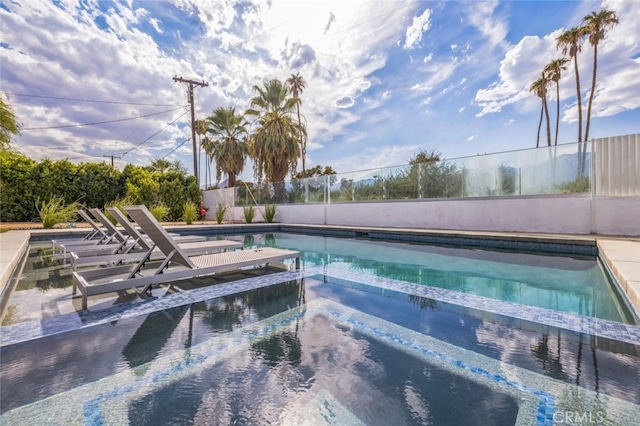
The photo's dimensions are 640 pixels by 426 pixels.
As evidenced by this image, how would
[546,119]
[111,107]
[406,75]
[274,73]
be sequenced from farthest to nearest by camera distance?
[546,119] < [111,107] < [274,73] < [406,75]

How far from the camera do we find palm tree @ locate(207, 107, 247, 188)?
21.3 m

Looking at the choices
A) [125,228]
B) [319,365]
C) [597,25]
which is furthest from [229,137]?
[597,25]

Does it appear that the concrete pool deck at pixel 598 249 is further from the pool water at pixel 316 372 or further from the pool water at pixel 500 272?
the pool water at pixel 316 372

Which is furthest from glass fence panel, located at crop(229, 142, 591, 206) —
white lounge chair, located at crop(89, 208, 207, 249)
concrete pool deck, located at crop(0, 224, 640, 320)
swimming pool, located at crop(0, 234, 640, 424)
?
white lounge chair, located at crop(89, 208, 207, 249)

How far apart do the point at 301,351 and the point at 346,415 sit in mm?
775

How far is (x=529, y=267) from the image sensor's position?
5531mm

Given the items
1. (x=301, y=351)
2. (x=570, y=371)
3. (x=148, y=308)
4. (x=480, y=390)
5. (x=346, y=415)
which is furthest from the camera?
(x=148, y=308)

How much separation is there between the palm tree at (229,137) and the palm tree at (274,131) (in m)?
3.28

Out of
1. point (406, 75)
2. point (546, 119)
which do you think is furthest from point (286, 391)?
point (546, 119)

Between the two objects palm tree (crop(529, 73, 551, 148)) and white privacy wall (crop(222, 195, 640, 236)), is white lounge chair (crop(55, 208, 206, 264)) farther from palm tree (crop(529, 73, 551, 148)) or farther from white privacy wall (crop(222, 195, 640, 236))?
palm tree (crop(529, 73, 551, 148))

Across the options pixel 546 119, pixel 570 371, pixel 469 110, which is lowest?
pixel 570 371

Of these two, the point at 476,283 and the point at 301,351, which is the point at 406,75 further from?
the point at 301,351

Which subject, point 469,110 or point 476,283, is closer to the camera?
point 476,283

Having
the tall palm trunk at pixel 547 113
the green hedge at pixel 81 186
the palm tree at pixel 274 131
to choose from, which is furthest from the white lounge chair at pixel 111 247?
the tall palm trunk at pixel 547 113
